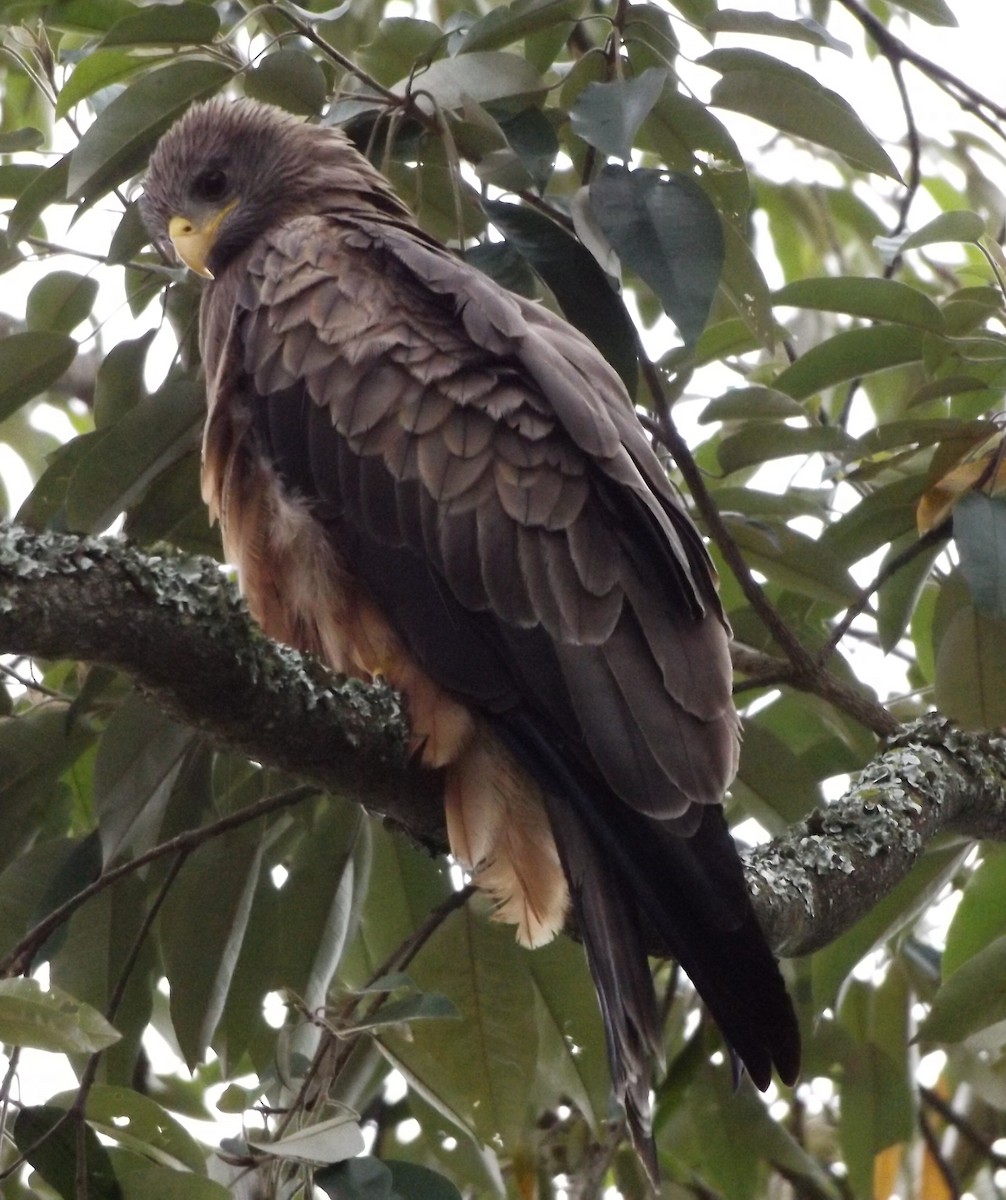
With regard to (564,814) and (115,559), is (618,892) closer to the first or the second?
(564,814)

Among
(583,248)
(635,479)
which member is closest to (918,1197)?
(635,479)

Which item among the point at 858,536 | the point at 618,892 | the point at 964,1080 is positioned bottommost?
the point at 964,1080

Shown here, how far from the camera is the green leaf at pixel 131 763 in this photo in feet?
10.4

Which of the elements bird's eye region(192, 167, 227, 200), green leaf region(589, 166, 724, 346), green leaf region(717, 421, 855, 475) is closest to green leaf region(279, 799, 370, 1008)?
green leaf region(717, 421, 855, 475)

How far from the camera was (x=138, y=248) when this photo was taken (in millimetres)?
3605

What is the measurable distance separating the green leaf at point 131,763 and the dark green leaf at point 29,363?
78 cm

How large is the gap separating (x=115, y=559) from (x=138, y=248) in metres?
1.63

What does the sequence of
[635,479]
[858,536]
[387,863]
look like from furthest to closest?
[387,863]
[858,536]
[635,479]

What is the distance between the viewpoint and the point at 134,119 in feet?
10.7

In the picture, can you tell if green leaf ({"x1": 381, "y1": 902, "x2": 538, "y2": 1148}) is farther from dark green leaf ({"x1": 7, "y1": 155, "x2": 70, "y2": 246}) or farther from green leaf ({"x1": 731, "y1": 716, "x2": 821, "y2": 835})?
dark green leaf ({"x1": 7, "y1": 155, "x2": 70, "y2": 246})

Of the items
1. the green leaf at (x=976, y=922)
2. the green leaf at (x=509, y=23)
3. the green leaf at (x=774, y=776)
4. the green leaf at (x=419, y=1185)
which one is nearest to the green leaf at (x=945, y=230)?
the green leaf at (x=509, y=23)

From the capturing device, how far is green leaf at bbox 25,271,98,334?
146 inches

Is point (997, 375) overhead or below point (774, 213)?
below

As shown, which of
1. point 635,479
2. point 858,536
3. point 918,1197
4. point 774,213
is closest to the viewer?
point 635,479
